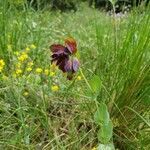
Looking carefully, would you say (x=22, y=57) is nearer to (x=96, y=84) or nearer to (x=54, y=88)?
(x=54, y=88)

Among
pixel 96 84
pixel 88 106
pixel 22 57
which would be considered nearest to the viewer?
pixel 96 84

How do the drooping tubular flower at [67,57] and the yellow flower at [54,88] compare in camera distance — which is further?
the yellow flower at [54,88]

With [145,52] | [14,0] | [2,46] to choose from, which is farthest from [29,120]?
[14,0]

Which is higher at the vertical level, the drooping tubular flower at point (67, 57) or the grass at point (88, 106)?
the drooping tubular flower at point (67, 57)

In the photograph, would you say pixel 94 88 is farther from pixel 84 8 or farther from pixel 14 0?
pixel 84 8

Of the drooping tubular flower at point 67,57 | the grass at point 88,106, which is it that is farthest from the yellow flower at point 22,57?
the drooping tubular flower at point 67,57

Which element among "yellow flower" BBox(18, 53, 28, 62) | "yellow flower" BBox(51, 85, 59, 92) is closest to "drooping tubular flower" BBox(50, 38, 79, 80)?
"yellow flower" BBox(51, 85, 59, 92)

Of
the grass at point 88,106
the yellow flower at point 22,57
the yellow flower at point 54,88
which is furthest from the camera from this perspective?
the yellow flower at point 22,57

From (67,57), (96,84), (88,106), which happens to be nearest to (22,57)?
(88,106)

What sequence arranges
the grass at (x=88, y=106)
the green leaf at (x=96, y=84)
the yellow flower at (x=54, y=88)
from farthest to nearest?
the yellow flower at (x=54, y=88) → the grass at (x=88, y=106) → the green leaf at (x=96, y=84)

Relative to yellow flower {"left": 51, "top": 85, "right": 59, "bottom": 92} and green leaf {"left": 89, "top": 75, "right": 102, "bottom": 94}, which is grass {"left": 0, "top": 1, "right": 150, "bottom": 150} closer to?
yellow flower {"left": 51, "top": 85, "right": 59, "bottom": 92}

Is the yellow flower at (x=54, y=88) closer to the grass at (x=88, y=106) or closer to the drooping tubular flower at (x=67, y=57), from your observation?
the grass at (x=88, y=106)

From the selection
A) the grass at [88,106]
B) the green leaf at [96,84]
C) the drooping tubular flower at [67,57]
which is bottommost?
the grass at [88,106]
